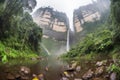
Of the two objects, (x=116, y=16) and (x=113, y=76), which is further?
(x=116, y=16)

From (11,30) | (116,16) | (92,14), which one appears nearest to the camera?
(116,16)

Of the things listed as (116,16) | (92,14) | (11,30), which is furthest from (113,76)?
(92,14)

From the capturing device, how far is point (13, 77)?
44.4 feet

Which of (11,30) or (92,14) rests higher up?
(92,14)

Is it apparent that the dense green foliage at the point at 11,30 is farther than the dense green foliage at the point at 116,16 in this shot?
Yes

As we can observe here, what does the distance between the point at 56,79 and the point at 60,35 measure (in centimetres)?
18272

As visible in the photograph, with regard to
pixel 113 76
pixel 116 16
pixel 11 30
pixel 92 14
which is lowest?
pixel 11 30

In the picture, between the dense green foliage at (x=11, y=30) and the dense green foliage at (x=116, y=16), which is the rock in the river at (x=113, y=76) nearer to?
the dense green foliage at (x=11, y=30)

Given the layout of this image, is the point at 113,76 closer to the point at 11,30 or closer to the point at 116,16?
the point at 116,16

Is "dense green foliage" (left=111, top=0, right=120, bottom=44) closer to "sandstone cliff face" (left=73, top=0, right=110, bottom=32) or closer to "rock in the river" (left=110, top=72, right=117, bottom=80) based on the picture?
"rock in the river" (left=110, top=72, right=117, bottom=80)

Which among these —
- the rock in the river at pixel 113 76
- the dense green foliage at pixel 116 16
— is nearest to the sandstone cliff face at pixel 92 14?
the dense green foliage at pixel 116 16

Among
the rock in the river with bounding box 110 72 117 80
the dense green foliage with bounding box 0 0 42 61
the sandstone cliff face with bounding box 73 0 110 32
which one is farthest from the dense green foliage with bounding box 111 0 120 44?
the sandstone cliff face with bounding box 73 0 110 32

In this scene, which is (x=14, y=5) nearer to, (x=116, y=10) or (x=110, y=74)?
(x=116, y=10)

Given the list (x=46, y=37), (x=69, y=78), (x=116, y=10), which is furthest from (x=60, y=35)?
(x=69, y=78)
